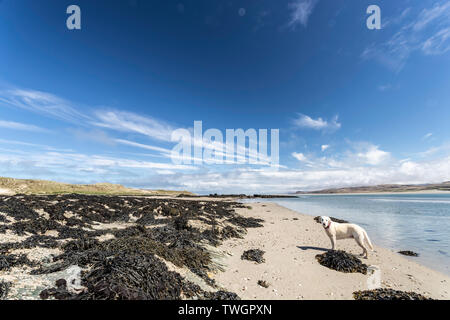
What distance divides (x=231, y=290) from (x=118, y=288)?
2.82 meters

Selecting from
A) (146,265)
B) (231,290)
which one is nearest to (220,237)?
(231,290)

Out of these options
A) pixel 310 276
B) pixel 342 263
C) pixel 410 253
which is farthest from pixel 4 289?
pixel 410 253

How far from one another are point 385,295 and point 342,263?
189 centimetres

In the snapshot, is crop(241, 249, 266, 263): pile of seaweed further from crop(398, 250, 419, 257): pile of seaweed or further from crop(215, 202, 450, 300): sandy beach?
crop(398, 250, 419, 257): pile of seaweed

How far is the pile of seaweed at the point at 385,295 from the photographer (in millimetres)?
4297

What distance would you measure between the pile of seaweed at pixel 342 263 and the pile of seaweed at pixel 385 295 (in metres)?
1.40

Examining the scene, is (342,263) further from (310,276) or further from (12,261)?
(12,261)

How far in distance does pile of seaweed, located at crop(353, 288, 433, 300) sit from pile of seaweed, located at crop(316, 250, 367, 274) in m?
1.40

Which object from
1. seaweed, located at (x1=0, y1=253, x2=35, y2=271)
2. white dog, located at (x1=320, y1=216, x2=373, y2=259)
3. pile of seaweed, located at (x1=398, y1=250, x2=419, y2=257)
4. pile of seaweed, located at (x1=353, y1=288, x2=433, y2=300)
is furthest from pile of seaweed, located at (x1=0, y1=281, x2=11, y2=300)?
pile of seaweed, located at (x1=398, y1=250, x2=419, y2=257)

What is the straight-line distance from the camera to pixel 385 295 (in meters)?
4.41

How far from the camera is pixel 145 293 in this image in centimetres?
372
